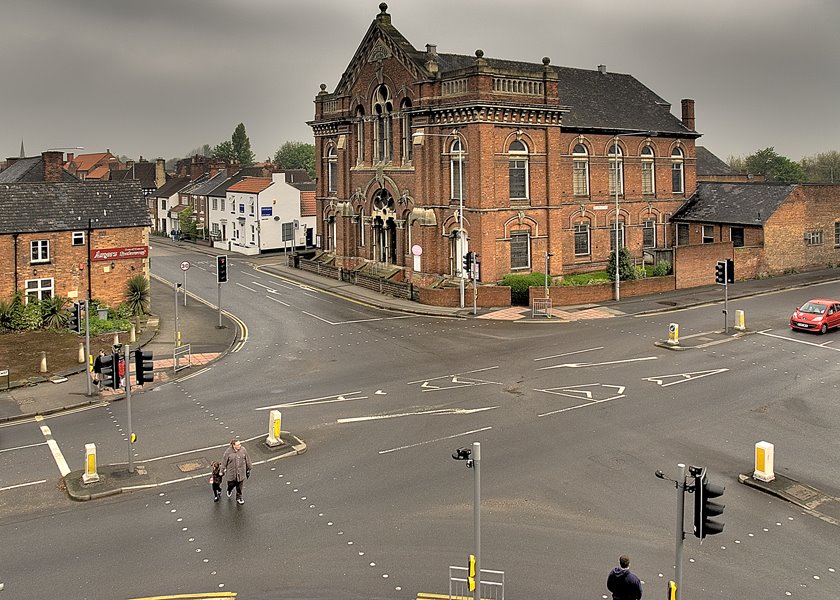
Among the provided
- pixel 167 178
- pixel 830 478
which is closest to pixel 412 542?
pixel 830 478


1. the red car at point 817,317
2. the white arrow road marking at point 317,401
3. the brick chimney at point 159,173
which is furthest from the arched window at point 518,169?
the brick chimney at point 159,173

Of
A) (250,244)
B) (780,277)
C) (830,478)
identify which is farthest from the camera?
(250,244)

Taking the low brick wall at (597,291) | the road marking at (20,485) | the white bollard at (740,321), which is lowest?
the road marking at (20,485)

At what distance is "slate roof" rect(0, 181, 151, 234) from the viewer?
3800cm

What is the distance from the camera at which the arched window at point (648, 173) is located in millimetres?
56750

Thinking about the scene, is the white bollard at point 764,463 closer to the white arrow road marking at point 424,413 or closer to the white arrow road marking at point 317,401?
the white arrow road marking at point 424,413

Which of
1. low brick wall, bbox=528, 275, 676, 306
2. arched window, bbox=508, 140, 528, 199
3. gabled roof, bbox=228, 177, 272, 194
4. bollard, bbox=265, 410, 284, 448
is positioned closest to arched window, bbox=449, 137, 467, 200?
arched window, bbox=508, 140, 528, 199

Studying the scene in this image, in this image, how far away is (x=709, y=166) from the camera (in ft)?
277

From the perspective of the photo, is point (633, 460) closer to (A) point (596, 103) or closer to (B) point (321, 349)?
(B) point (321, 349)

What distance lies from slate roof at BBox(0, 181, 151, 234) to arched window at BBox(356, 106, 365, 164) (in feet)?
57.5

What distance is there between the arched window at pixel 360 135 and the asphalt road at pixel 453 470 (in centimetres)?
2379

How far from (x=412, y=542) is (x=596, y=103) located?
46.7 meters

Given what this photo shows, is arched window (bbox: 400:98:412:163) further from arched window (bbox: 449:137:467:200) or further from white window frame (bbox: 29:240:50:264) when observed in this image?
white window frame (bbox: 29:240:50:264)

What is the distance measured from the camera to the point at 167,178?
118 m
